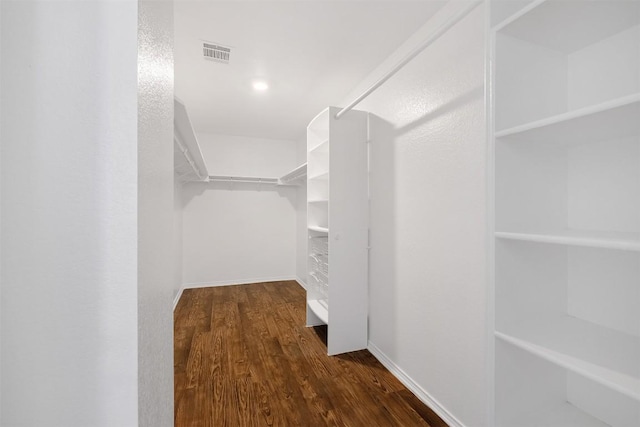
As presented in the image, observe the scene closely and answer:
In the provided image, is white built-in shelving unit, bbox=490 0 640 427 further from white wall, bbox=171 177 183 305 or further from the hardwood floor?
white wall, bbox=171 177 183 305

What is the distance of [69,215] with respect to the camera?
0.41 m

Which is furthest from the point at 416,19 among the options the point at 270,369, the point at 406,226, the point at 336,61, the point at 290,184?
the point at 290,184

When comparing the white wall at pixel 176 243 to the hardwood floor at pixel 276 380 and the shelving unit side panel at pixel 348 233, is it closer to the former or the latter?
the hardwood floor at pixel 276 380

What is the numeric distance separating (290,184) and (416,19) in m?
3.16

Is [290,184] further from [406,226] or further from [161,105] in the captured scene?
[161,105]

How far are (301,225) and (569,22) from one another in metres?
3.96

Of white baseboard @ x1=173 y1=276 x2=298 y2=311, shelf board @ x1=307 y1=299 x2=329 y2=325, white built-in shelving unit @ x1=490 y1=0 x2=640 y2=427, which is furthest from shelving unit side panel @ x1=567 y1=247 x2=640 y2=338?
white baseboard @ x1=173 y1=276 x2=298 y2=311

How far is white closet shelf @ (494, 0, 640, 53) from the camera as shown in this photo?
781 mm

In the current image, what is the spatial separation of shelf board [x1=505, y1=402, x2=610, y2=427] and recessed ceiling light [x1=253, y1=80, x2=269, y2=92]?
285 cm

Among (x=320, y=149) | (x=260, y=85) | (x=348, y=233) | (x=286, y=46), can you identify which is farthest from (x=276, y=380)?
(x=260, y=85)

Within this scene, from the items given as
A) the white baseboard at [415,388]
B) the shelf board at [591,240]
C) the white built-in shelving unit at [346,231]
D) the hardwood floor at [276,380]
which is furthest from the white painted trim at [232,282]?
the shelf board at [591,240]

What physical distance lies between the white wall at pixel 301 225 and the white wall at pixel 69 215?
12.6 ft

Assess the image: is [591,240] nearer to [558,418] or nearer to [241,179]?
[558,418]

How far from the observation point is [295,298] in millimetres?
3672
